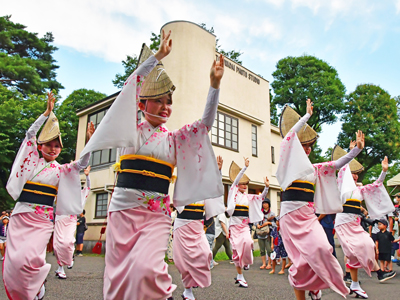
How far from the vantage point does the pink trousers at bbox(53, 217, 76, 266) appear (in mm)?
7588

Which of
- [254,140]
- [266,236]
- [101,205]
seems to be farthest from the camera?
[254,140]

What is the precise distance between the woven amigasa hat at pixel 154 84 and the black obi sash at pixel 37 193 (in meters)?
2.56

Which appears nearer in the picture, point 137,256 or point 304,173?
point 137,256

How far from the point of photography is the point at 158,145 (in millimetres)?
3119

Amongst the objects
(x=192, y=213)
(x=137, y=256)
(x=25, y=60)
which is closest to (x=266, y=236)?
(x=192, y=213)

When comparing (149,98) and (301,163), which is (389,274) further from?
Answer: (149,98)

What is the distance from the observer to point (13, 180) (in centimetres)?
473

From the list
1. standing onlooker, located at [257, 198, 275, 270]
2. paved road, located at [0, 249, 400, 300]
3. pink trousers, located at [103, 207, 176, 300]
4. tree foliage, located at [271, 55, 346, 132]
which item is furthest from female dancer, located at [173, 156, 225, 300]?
tree foliage, located at [271, 55, 346, 132]

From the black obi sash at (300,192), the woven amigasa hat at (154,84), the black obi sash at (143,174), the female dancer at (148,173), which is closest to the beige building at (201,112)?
the black obi sash at (300,192)

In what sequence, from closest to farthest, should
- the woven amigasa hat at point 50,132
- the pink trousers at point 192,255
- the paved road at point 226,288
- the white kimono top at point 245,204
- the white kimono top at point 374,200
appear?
1. the woven amigasa hat at point 50,132
2. the pink trousers at point 192,255
3. the paved road at point 226,288
4. the white kimono top at point 374,200
5. the white kimono top at point 245,204

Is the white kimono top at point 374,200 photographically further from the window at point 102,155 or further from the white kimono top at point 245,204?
the window at point 102,155

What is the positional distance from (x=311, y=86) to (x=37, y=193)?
2494 centimetres

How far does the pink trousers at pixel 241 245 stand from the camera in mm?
7586

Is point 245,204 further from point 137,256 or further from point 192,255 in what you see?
point 137,256
